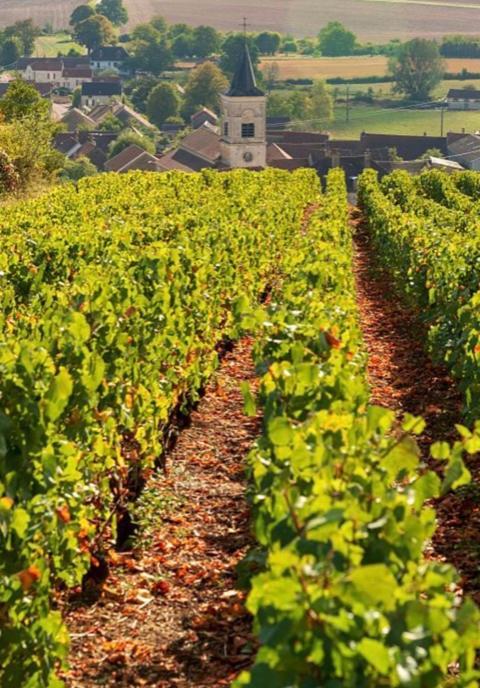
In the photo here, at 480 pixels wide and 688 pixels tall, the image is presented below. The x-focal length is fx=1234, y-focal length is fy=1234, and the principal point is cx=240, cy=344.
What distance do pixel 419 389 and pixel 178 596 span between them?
629 centimetres

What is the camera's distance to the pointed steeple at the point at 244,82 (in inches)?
4203

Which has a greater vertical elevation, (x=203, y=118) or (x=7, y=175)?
(x=7, y=175)

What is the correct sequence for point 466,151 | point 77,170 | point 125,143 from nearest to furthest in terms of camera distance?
point 77,170, point 466,151, point 125,143

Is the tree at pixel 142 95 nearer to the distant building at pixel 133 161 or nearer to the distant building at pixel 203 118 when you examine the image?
the distant building at pixel 203 118

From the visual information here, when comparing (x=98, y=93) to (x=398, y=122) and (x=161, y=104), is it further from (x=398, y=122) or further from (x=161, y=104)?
(x=398, y=122)

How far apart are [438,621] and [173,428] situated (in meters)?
7.69

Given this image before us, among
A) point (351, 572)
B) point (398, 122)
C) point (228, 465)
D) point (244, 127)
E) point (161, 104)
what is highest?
point (351, 572)

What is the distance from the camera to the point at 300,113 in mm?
163875

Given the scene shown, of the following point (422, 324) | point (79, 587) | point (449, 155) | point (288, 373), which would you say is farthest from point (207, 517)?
point (449, 155)

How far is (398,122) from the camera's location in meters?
153

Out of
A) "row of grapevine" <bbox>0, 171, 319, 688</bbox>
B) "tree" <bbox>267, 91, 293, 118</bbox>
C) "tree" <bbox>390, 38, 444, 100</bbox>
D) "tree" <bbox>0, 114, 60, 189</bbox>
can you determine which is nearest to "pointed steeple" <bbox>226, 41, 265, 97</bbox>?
"tree" <bbox>267, 91, 293, 118</bbox>

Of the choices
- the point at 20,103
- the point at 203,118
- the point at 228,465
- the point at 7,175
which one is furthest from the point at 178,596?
the point at 203,118

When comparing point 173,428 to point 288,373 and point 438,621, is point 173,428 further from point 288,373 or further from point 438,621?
point 438,621

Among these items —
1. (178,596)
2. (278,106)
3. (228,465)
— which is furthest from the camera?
(278,106)
